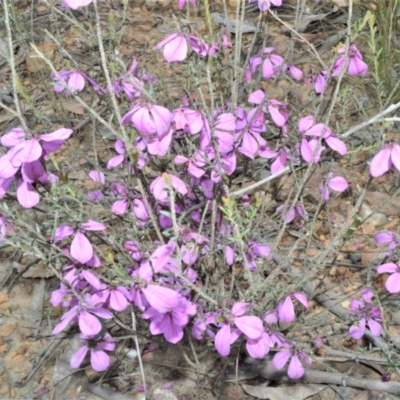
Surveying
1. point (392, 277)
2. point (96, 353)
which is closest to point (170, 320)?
point (96, 353)

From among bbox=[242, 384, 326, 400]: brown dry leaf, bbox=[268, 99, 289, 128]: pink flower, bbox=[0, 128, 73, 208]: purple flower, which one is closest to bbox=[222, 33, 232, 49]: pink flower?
bbox=[268, 99, 289, 128]: pink flower

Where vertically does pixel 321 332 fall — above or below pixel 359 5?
below

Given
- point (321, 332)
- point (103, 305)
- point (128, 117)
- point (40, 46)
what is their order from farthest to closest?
point (40, 46)
point (321, 332)
point (103, 305)
point (128, 117)

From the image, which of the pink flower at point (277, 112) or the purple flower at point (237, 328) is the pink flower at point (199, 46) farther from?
the purple flower at point (237, 328)

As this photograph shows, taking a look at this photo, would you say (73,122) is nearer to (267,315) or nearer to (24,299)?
(24,299)

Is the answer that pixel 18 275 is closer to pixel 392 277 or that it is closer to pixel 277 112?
pixel 277 112

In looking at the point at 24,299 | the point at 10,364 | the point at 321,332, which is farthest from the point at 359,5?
the point at 10,364
